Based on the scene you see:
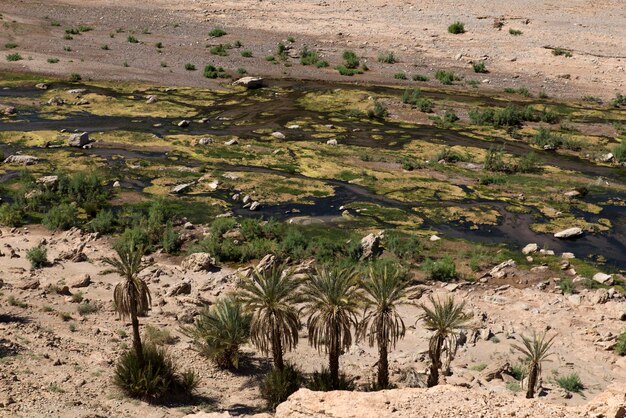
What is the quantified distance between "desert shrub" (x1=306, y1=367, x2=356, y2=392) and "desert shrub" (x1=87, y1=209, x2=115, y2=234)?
59.6 feet

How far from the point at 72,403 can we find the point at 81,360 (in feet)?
10.4

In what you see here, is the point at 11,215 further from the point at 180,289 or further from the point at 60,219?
the point at 180,289

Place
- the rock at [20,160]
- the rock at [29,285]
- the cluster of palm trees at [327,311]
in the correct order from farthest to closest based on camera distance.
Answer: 1. the rock at [20,160]
2. the rock at [29,285]
3. the cluster of palm trees at [327,311]

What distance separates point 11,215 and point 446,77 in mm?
47114

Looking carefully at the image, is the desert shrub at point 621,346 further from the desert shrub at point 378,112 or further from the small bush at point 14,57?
the small bush at point 14,57

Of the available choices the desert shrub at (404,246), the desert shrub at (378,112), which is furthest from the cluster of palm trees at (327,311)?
the desert shrub at (378,112)

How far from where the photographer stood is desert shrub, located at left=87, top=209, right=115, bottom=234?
38938 mm

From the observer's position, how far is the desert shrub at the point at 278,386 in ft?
81.8

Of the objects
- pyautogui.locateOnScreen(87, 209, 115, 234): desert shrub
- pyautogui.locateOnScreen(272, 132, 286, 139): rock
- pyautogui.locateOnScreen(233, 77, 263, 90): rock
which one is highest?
pyautogui.locateOnScreen(233, 77, 263, 90): rock

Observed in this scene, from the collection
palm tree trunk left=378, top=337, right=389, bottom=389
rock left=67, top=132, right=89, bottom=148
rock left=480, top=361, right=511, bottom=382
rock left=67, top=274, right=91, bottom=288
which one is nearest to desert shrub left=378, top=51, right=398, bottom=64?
rock left=67, top=132, right=89, bottom=148

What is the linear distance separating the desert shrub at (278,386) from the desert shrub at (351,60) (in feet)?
181

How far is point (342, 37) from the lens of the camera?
274ft

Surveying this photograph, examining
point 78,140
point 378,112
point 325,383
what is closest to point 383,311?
point 325,383

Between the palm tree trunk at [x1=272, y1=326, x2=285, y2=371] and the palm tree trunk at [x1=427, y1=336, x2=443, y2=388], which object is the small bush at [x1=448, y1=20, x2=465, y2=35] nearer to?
the palm tree trunk at [x1=427, y1=336, x2=443, y2=388]
